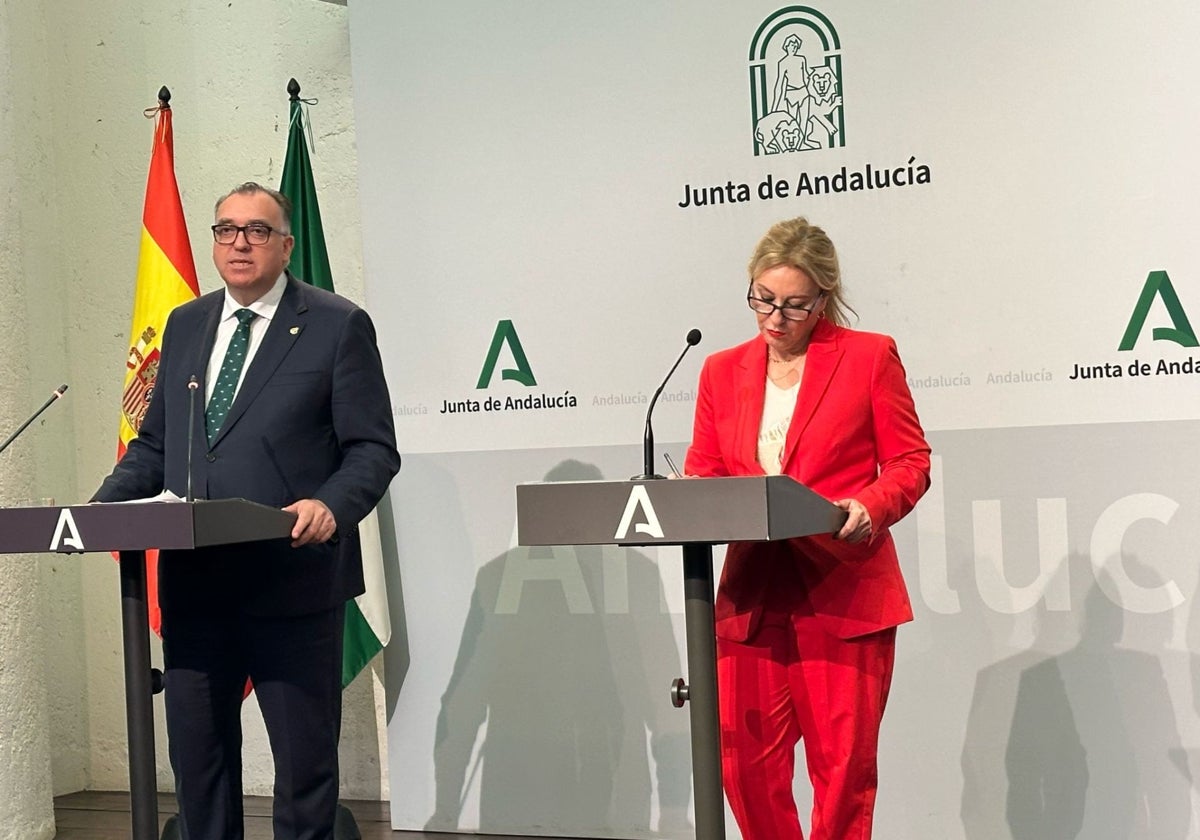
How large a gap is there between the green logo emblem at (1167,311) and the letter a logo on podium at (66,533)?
263cm

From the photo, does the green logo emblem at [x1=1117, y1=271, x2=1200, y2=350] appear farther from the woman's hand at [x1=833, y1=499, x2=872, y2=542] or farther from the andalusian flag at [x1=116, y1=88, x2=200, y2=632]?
the andalusian flag at [x1=116, y1=88, x2=200, y2=632]

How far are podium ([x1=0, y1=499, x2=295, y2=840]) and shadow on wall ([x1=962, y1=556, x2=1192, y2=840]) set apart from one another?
2109 millimetres

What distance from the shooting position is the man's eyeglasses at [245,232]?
10.1 feet

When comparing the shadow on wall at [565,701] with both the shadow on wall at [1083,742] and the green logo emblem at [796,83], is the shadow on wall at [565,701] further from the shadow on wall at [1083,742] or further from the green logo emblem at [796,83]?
the green logo emblem at [796,83]

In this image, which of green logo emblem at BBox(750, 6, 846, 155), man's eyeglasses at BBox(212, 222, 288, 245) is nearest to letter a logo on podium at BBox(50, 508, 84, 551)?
man's eyeglasses at BBox(212, 222, 288, 245)

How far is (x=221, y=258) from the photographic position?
10.2ft

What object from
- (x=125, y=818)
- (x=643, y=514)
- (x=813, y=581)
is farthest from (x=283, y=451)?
(x=125, y=818)

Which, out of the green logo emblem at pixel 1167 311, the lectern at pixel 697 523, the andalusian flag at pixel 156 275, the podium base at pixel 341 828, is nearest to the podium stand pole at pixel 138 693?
the lectern at pixel 697 523

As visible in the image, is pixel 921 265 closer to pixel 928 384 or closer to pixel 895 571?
pixel 928 384

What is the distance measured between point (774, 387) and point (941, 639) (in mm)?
1305

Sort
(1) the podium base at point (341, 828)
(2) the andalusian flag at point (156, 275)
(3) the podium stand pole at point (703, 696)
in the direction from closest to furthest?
(3) the podium stand pole at point (703, 696), (1) the podium base at point (341, 828), (2) the andalusian flag at point (156, 275)

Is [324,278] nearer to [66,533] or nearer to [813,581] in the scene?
[66,533]

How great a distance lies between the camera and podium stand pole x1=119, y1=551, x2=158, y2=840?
283 centimetres

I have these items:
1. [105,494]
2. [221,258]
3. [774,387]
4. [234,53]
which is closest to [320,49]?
[234,53]
